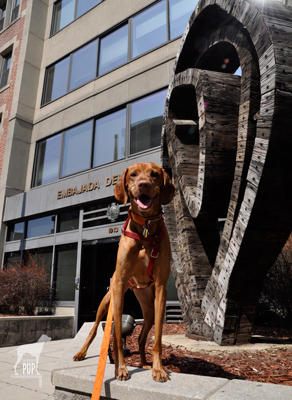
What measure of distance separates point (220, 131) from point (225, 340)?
2.49m

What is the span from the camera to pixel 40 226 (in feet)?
44.7

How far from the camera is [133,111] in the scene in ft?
38.6

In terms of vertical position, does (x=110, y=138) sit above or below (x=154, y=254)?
above

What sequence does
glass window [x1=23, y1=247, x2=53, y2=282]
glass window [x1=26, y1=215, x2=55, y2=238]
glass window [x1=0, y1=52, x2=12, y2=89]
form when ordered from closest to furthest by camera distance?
glass window [x1=23, y1=247, x2=53, y2=282] < glass window [x1=26, y1=215, x2=55, y2=238] < glass window [x1=0, y1=52, x2=12, y2=89]

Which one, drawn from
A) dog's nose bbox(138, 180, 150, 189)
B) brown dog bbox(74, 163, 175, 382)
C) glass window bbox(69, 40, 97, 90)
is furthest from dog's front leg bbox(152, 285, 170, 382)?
glass window bbox(69, 40, 97, 90)

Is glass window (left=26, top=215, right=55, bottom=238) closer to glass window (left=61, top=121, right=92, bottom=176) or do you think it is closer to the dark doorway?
glass window (left=61, top=121, right=92, bottom=176)

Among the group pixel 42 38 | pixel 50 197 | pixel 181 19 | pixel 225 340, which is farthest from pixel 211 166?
pixel 42 38

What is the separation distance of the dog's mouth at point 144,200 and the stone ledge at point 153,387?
1.16 meters

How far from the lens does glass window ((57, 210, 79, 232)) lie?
12.2 meters

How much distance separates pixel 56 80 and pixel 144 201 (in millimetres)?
15083

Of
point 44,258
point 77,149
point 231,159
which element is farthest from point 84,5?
point 231,159

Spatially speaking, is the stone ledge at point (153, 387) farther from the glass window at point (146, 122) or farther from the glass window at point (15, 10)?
the glass window at point (15, 10)

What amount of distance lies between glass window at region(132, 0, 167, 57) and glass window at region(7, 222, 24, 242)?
29.2 ft

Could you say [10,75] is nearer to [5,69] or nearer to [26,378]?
[5,69]
